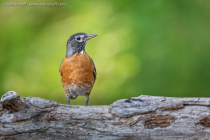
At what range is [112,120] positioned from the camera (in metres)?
3.03

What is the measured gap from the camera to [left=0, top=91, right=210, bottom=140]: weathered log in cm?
290

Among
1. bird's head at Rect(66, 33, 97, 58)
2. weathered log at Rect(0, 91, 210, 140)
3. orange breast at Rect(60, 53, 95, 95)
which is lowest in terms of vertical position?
weathered log at Rect(0, 91, 210, 140)

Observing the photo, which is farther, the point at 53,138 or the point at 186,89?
the point at 186,89

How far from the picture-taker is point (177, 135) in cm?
303

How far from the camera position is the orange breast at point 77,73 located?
442 centimetres

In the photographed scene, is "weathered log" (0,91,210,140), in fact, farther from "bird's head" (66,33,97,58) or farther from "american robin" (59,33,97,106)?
"bird's head" (66,33,97,58)

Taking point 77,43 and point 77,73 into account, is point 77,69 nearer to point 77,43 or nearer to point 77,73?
point 77,73

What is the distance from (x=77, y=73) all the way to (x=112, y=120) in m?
1.62

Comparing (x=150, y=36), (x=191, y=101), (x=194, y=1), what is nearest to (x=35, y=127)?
(x=191, y=101)

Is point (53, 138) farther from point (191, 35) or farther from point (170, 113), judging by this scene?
point (191, 35)

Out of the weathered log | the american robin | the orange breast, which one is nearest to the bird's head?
the american robin

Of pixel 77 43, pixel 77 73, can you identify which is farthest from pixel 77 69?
pixel 77 43

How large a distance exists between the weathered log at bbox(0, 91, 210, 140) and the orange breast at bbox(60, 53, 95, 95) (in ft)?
4.38

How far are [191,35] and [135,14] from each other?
154 cm
